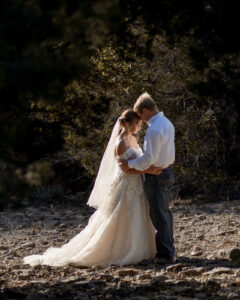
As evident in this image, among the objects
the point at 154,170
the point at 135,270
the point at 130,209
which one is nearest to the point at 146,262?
the point at 135,270

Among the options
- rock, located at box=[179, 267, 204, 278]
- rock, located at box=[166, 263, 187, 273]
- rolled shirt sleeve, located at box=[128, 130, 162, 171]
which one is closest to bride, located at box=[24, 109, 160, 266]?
rolled shirt sleeve, located at box=[128, 130, 162, 171]

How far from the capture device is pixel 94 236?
24.7ft

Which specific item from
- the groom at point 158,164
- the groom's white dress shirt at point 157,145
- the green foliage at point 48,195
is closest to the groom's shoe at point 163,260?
the groom at point 158,164

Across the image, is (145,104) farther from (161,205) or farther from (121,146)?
(161,205)

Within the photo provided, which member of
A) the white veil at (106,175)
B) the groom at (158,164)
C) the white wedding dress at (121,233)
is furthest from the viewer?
the white veil at (106,175)

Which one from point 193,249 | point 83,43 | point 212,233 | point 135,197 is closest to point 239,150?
point 212,233

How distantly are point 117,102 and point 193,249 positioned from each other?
3.89 meters

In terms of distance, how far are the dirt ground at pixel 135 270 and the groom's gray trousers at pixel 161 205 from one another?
27 cm

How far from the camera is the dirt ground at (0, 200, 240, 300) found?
5.95 metres

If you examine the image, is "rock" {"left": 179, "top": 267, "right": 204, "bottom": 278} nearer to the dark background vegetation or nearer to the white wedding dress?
the white wedding dress

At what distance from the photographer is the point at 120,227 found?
24.5 ft

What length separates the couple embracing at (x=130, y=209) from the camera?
708 cm

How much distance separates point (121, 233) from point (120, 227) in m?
0.07

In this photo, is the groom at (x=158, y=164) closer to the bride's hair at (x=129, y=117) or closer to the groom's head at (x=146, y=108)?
the groom's head at (x=146, y=108)
